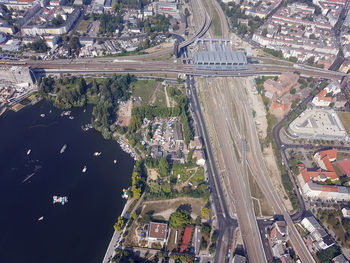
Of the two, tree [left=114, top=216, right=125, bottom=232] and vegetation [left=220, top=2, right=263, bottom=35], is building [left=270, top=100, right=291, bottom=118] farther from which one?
tree [left=114, top=216, right=125, bottom=232]

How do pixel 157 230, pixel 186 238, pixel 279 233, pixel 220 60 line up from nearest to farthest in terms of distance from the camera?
pixel 157 230, pixel 279 233, pixel 186 238, pixel 220 60

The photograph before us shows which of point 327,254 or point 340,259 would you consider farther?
point 327,254

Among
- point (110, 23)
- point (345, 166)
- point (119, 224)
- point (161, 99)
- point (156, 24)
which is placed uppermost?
point (110, 23)

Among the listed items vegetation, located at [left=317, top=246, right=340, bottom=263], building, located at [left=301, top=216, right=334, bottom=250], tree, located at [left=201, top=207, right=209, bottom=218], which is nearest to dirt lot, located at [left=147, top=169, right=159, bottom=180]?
tree, located at [left=201, top=207, right=209, bottom=218]

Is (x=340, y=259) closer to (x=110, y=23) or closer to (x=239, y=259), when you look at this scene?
(x=239, y=259)

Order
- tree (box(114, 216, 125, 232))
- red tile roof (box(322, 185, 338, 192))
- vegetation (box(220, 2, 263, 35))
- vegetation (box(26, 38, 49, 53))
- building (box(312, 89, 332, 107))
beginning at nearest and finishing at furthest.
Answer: tree (box(114, 216, 125, 232)) → red tile roof (box(322, 185, 338, 192)) → building (box(312, 89, 332, 107)) → vegetation (box(26, 38, 49, 53)) → vegetation (box(220, 2, 263, 35))

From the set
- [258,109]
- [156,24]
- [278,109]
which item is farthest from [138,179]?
[156,24]

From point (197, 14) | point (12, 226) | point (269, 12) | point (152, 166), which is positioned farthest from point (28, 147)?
point (269, 12)
